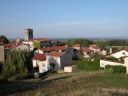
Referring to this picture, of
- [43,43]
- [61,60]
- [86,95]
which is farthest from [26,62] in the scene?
[43,43]

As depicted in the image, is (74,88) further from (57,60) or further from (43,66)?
(43,66)

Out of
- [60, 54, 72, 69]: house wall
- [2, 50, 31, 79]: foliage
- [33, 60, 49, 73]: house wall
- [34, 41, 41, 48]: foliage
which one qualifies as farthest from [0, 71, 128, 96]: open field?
[34, 41, 41, 48]: foliage

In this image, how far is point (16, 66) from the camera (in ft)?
154

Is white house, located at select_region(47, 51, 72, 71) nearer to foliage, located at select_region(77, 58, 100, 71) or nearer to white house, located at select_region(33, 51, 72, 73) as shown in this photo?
white house, located at select_region(33, 51, 72, 73)

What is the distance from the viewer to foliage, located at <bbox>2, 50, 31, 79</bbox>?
4647 cm

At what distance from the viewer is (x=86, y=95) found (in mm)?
12680

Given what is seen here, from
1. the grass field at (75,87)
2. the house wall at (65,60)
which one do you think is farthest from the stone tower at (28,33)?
the grass field at (75,87)

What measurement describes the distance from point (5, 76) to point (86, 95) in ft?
117

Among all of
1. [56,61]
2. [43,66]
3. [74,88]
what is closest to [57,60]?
[56,61]

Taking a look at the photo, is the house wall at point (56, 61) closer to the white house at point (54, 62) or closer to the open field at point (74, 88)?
the white house at point (54, 62)

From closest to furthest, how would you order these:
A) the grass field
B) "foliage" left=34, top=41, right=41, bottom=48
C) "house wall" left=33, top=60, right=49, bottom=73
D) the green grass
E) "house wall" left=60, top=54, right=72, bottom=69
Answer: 1. the grass field
2. the green grass
3. "house wall" left=60, top=54, right=72, bottom=69
4. "house wall" left=33, top=60, right=49, bottom=73
5. "foliage" left=34, top=41, right=41, bottom=48

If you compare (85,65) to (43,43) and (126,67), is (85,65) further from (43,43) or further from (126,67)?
(43,43)

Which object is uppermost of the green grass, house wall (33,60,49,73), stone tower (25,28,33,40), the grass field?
stone tower (25,28,33,40)

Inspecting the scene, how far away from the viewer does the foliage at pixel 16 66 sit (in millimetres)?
46469
